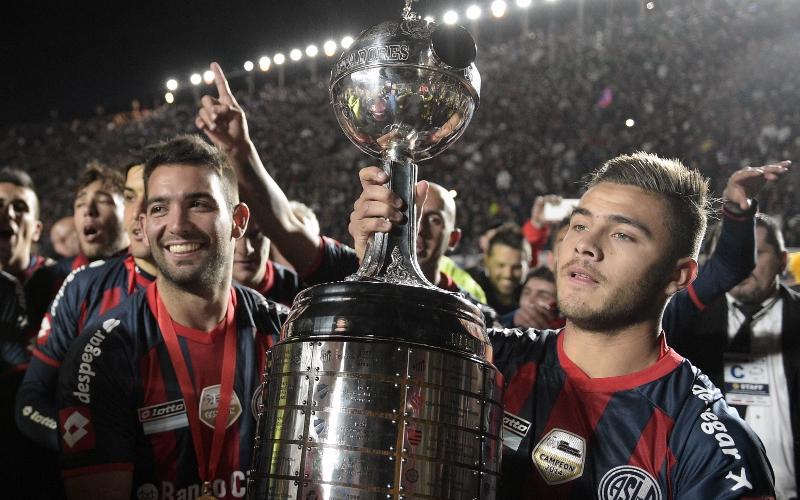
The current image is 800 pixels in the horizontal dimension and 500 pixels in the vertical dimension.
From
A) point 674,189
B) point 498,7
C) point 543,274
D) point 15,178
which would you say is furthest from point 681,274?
point 498,7

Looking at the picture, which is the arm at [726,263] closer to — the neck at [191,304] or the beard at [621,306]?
the beard at [621,306]

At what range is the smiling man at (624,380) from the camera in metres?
1.60

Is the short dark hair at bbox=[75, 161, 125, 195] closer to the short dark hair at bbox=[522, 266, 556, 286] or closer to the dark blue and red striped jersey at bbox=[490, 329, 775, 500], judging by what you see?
the short dark hair at bbox=[522, 266, 556, 286]

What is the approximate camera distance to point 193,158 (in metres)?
2.15

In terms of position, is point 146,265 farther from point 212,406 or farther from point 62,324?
point 212,406

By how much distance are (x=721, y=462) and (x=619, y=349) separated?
0.33m

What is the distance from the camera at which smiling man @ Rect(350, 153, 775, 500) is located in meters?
1.60

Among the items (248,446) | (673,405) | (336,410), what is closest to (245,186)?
(248,446)

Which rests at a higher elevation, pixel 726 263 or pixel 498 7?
pixel 498 7

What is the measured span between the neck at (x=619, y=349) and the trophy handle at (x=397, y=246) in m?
0.54

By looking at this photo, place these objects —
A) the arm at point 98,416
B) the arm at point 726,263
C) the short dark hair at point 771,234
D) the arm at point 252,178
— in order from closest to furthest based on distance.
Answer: the arm at point 98,416 < the arm at point 252,178 < the arm at point 726,263 < the short dark hair at point 771,234

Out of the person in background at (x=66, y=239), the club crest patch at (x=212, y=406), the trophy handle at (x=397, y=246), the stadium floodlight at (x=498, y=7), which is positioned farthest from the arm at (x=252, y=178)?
the stadium floodlight at (x=498, y=7)

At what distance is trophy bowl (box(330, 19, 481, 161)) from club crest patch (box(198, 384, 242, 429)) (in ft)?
2.98

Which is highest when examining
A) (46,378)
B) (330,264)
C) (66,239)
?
(66,239)
